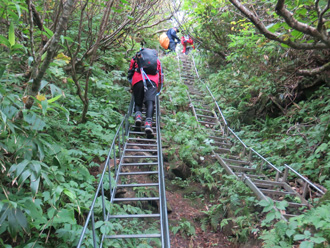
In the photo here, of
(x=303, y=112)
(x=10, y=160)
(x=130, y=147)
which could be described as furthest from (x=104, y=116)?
(x=303, y=112)

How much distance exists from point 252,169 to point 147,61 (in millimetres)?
3524

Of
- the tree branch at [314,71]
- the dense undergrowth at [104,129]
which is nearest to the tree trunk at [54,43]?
the dense undergrowth at [104,129]

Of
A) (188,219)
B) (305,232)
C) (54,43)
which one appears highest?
(54,43)

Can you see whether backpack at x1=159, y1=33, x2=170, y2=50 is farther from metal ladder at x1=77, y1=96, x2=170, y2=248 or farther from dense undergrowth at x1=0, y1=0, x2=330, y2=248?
metal ladder at x1=77, y1=96, x2=170, y2=248

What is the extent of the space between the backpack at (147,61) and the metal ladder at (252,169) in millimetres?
2599

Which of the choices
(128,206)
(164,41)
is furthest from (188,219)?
(164,41)

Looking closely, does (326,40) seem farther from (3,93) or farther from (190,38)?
(190,38)

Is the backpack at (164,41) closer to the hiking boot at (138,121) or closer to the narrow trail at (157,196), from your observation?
the narrow trail at (157,196)

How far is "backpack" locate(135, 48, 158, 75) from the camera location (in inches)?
253

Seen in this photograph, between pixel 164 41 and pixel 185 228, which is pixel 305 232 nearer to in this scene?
pixel 185 228

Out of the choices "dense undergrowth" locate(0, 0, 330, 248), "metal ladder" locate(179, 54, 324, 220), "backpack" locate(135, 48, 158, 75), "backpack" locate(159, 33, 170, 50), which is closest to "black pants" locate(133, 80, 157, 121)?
"backpack" locate(135, 48, 158, 75)

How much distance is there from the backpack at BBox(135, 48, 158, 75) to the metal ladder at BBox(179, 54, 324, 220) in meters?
2.60

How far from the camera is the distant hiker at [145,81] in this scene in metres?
6.44

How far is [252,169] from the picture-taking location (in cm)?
620
